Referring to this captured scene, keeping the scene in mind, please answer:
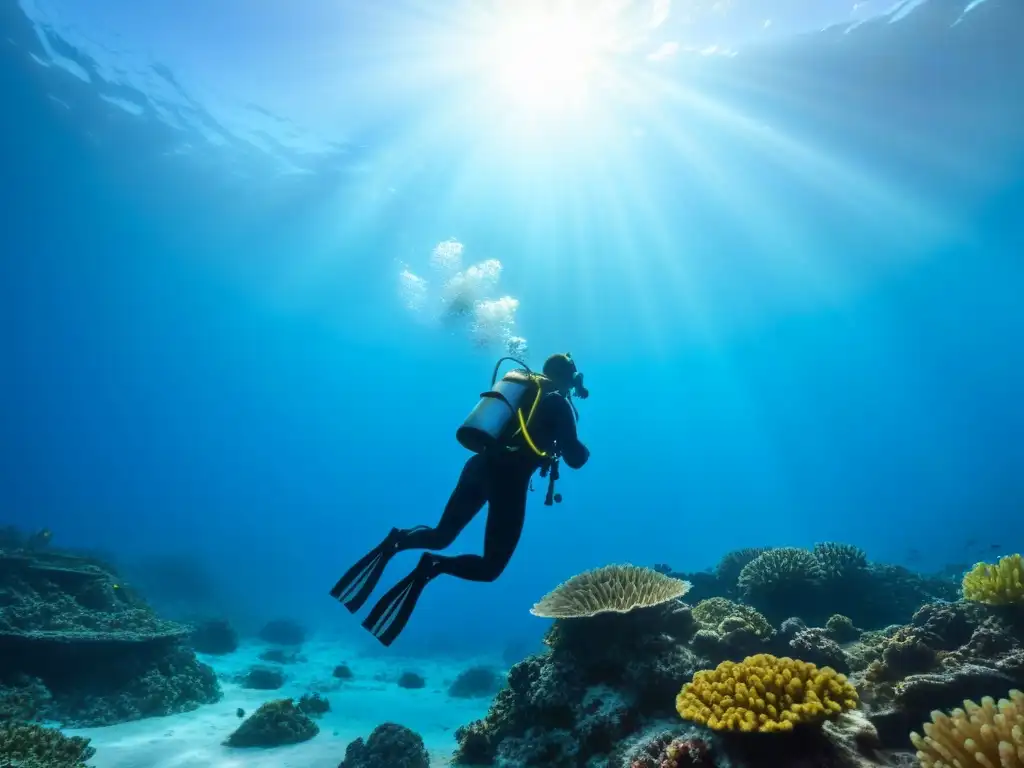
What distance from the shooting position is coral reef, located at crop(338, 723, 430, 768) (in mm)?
7250

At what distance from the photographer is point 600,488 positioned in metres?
149

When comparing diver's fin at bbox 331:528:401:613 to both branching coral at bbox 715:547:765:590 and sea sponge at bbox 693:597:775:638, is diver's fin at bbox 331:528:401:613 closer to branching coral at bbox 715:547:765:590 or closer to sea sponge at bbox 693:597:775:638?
sea sponge at bbox 693:597:775:638

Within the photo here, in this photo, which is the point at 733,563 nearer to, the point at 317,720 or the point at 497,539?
the point at 497,539

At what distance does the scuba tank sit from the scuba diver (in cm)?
1

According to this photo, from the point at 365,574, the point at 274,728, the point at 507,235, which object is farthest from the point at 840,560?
the point at 507,235

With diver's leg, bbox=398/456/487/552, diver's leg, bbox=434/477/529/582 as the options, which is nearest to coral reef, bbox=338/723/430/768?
diver's leg, bbox=398/456/487/552

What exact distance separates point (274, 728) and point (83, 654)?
430 cm

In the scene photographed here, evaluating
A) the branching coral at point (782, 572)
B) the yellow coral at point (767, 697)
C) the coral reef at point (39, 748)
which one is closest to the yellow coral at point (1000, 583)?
the branching coral at point (782, 572)

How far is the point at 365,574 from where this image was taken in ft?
20.6

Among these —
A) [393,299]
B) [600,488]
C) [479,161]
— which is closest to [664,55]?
[479,161]

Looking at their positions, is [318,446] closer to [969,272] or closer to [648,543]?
[648,543]

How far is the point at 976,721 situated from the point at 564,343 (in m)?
57.5

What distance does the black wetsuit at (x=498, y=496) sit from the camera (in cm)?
566

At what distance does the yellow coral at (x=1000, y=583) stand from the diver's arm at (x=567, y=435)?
4.78 metres
